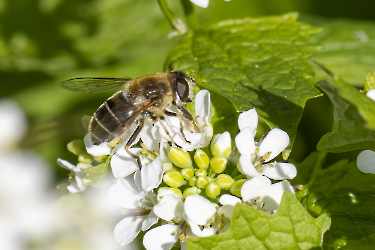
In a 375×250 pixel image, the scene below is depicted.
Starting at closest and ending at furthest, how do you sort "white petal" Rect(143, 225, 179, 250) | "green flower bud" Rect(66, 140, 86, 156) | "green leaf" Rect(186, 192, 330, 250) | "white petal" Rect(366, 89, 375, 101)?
"green leaf" Rect(186, 192, 330, 250) → "white petal" Rect(366, 89, 375, 101) → "white petal" Rect(143, 225, 179, 250) → "green flower bud" Rect(66, 140, 86, 156)

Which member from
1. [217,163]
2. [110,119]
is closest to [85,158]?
[110,119]

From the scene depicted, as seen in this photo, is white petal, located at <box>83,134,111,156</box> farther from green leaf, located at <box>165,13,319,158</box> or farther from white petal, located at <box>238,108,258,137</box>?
→ white petal, located at <box>238,108,258,137</box>

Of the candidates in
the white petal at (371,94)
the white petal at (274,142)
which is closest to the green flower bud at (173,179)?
the white petal at (274,142)

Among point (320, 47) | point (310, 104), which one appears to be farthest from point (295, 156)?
point (320, 47)

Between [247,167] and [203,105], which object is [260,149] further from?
[203,105]

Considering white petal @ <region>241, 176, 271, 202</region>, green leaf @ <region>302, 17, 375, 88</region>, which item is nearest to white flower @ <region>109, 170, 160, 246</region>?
white petal @ <region>241, 176, 271, 202</region>

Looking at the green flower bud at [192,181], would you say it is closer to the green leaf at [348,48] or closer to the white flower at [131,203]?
the white flower at [131,203]
